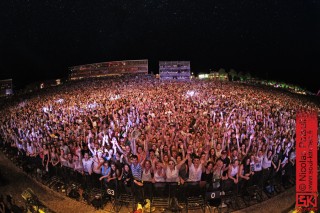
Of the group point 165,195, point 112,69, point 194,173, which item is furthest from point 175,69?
point 194,173

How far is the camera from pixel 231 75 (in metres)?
95.3

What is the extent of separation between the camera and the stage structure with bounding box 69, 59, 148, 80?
229ft

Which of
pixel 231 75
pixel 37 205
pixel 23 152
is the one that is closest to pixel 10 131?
pixel 23 152

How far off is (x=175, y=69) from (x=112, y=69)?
22.5m

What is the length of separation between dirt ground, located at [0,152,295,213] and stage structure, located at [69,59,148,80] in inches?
2340

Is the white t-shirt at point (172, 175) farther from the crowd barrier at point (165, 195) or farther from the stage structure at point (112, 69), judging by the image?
the stage structure at point (112, 69)

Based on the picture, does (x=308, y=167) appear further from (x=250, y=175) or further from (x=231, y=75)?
(x=231, y=75)

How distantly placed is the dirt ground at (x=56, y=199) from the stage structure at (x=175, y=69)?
4710 centimetres

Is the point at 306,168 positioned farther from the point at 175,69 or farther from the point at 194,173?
the point at 175,69

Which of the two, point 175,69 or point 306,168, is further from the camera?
point 175,69

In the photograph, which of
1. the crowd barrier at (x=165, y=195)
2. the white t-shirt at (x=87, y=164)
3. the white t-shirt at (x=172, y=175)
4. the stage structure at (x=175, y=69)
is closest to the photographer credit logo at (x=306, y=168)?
the crowd barrier at (x=165, y=195)

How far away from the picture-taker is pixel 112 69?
72.2 m

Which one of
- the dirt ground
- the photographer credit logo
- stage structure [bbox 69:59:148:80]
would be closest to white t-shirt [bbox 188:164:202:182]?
the dirt ground

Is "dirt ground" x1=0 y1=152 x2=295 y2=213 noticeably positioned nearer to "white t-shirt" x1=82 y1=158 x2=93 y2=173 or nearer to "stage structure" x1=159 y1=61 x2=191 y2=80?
"white t-shirt" x1=82 y1=158 x2=93 y2=173
